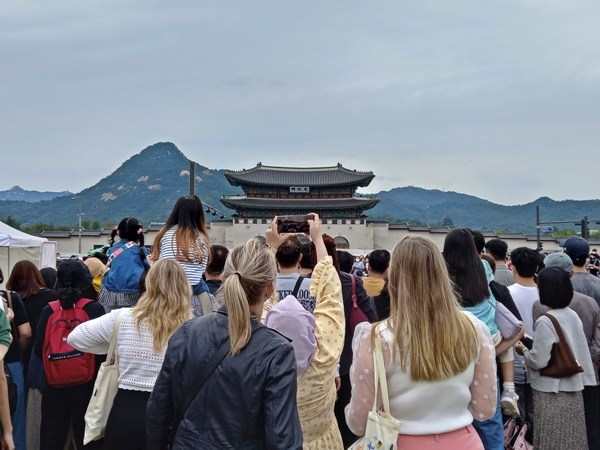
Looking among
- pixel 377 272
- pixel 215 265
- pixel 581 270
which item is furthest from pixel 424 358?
pixel 581 270

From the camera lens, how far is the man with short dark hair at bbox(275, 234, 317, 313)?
346cm

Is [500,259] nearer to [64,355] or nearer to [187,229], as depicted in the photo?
[187,229]

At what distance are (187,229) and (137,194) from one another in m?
169

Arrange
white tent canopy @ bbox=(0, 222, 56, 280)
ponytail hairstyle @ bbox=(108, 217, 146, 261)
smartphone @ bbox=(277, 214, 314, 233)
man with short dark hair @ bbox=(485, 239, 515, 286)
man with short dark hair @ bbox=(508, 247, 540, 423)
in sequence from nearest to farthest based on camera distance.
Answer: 1. smartphone @ bbox=(277, 214, 314, 233)
2. ponytail hairstyle @ bbox=(108, 217, 146, 261)
3. man with short dark hair @ bbox=(508, 247, 540, 423)
4. man with short dark hair @ bbox=(485, 239, 515, 286)
5. white tent canopy @ bbox=(0, 222, 56, 280)

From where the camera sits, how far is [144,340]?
307 centimetres

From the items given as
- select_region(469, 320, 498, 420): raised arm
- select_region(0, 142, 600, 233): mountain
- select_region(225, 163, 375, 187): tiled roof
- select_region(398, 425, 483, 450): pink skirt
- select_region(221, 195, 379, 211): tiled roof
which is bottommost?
select_region(398, 425, 483, 450): pink skirt

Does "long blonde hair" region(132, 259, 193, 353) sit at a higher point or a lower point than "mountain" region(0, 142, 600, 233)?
lower

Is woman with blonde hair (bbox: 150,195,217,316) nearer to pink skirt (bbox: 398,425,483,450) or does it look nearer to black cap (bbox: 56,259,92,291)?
black cap (bbox: 56,259,92,291)

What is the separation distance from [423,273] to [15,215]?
174969 mm

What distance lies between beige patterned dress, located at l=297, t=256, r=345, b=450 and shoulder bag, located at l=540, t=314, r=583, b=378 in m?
1.68

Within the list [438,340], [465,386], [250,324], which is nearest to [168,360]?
[250,324]

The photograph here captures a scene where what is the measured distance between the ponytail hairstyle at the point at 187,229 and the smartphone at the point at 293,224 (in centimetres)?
61

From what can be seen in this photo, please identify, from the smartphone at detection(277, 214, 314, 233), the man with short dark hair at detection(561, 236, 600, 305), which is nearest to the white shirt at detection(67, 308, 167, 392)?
the smartphone at detection(277, 214, 314, 233)

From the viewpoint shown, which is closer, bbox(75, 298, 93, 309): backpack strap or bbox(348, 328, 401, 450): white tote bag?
bbox(348, 328, 401, 450): white tote bag
